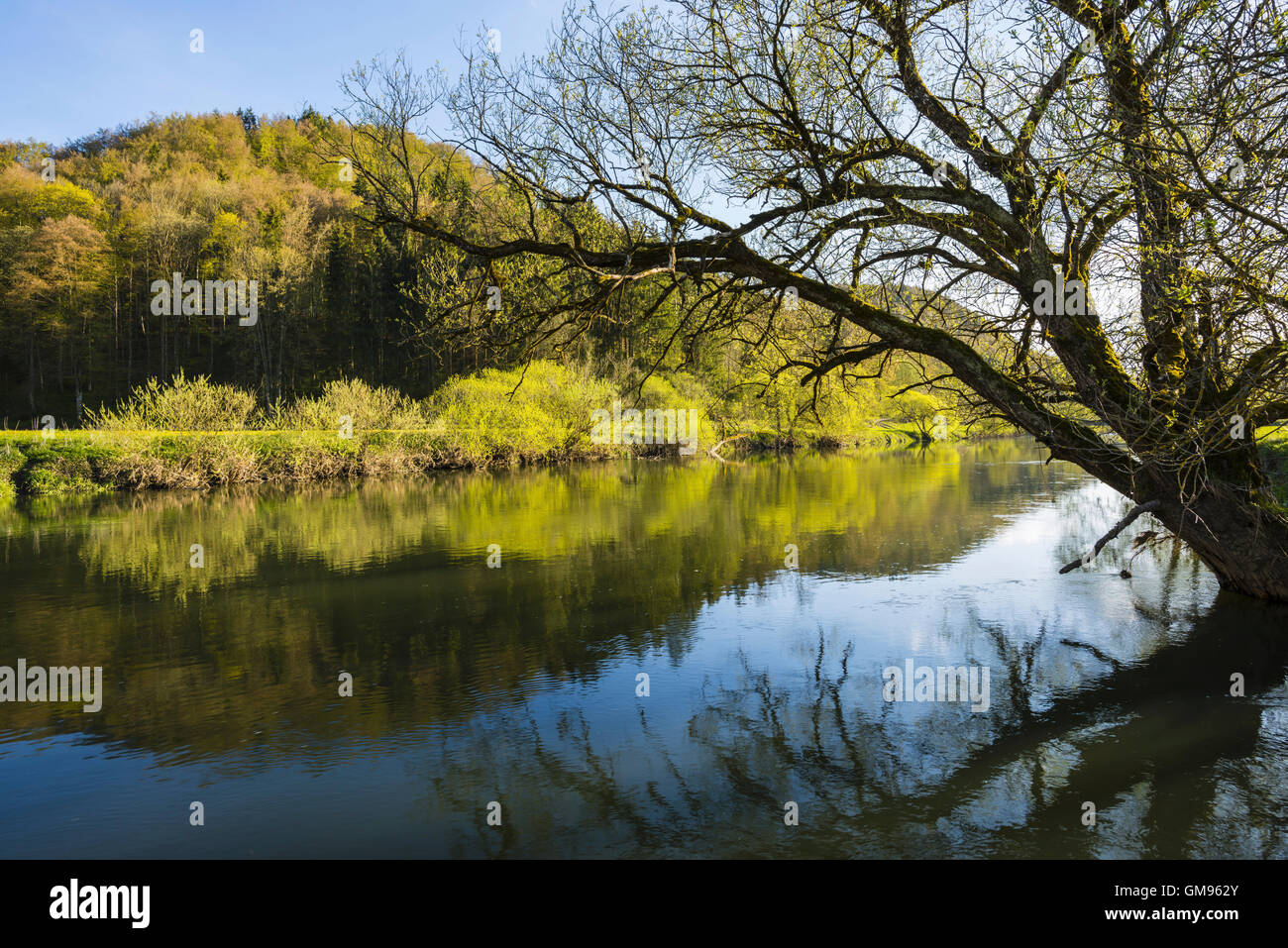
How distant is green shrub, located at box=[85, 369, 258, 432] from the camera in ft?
87.7

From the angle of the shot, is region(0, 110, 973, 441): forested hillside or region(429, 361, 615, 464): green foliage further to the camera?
region(0, 110, 973, 441): forested hillside

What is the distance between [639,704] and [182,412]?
2602 cm

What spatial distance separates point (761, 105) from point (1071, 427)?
4.80 metres

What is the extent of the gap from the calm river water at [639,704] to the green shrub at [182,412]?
42.6 feet

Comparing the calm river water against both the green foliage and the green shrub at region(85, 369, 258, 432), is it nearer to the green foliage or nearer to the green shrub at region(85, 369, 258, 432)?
the green shrub at region(85, 369, 258, 432)

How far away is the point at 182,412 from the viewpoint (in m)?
27.6

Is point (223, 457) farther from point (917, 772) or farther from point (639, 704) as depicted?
point (917, 772)

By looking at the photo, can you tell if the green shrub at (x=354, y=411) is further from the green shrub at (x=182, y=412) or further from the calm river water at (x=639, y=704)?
the calm river water at (x=639, y=704)

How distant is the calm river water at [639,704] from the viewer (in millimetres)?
4949

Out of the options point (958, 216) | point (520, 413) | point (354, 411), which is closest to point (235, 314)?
point (354, 411)

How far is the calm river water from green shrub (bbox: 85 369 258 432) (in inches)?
Answer: 511

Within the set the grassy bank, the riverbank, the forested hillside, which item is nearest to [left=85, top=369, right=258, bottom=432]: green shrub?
the grassy bank
